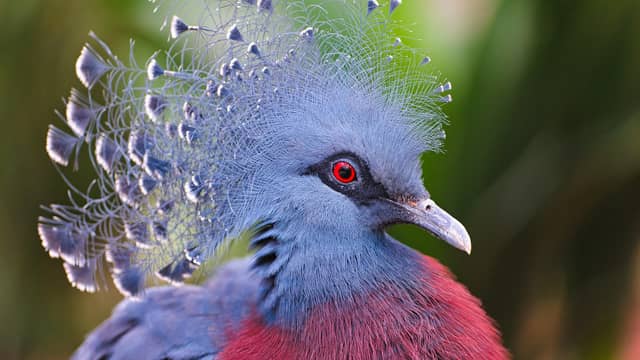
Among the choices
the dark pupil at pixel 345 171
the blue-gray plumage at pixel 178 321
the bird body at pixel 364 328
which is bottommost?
the blue-gray plumage at pixel 178 321

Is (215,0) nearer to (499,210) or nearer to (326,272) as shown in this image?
(326,272)

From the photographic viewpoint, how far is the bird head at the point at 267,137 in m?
1.82

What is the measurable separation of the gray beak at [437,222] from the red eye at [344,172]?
125 millimetres

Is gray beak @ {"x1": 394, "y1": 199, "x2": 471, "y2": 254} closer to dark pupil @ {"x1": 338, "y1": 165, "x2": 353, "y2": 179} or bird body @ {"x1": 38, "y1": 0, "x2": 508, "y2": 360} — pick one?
bird body @ {"x1": 38, "y1": 0, "x2": 508, "y2": 360}

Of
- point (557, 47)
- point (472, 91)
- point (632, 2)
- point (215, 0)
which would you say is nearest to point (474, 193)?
point (472, 91)

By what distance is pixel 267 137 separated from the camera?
A: 185 cm

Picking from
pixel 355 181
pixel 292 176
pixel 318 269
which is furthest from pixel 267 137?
pixel 318 269

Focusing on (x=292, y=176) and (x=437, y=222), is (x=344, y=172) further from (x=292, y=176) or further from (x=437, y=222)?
(x=437, y=222)

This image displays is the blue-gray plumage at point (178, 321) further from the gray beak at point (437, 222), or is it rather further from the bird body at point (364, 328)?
the gray beak at point (437, 222)

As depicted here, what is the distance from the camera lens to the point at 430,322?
5.97 feet

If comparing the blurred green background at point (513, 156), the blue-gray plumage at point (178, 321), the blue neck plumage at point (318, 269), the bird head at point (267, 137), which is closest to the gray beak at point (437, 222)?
the bird head at point (267, 137)

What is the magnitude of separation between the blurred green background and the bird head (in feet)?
3.42

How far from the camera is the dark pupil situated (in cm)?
181

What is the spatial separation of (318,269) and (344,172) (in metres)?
0.24
